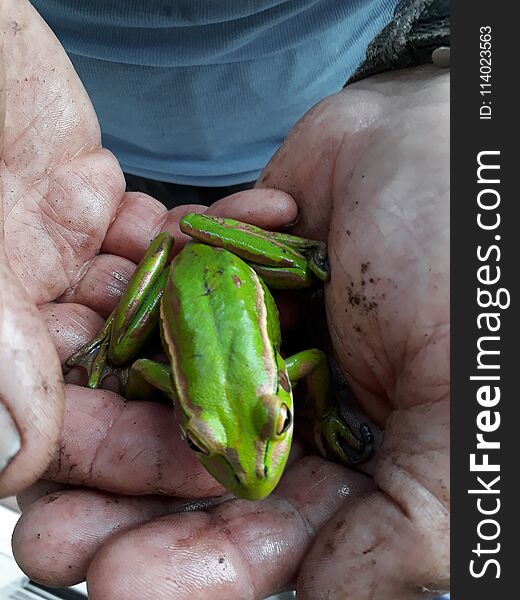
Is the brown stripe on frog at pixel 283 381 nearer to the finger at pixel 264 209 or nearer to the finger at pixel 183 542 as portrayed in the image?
the finger at pixel 183 542

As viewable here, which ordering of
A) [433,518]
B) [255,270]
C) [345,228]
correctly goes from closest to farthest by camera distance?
[433,518] < [345,228] < [255,270]

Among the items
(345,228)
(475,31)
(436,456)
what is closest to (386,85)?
(475,31)

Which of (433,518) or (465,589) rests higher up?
(433,518)

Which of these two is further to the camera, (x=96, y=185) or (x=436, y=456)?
(x=96, y=185)

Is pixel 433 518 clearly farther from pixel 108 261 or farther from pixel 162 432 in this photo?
pixel 108 261

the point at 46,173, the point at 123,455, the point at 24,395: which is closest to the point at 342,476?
the point at 123,455

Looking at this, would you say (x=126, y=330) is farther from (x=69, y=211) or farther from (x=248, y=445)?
(x=248, y=445)

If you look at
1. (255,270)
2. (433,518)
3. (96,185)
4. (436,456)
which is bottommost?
(433,518)

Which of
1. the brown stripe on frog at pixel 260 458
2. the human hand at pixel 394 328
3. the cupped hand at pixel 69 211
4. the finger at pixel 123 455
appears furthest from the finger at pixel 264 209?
the brown stripe on frog at pixel 260 458
